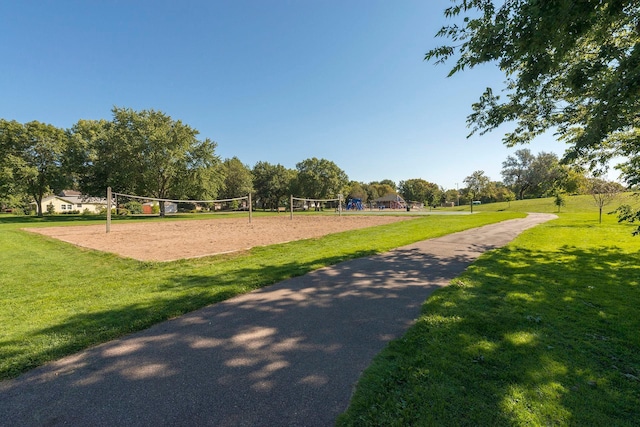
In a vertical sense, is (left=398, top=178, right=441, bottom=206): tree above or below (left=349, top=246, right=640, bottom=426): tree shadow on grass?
above

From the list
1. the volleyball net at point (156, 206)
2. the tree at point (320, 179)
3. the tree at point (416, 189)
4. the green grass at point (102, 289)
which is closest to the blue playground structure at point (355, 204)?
the tree at point (320, 179)

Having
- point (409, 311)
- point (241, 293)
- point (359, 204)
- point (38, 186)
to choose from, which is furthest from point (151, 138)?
point (359, 204)

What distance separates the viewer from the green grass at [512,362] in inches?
85.0

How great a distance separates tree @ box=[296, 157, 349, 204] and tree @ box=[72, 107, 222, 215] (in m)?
33.7

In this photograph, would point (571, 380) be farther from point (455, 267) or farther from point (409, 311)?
point (455, 267)

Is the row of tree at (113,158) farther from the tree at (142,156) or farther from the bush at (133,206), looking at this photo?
the bush at (133,206)

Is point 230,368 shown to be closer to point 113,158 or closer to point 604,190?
point 604,190

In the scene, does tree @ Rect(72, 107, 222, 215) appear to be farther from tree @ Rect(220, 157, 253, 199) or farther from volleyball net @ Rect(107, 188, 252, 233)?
tree @ Rect(220, 157, 253, 199)

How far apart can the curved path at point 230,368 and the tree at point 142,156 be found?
128 ft

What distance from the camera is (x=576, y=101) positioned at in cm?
840

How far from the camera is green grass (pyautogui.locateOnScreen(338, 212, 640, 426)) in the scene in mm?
2160

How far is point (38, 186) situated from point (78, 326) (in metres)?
44.0

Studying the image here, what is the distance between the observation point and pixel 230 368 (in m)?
2.82

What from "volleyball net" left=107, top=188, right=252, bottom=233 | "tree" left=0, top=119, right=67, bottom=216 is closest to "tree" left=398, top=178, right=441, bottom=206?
"volleyball net" left=107, top=188, right=252, bottom=233
